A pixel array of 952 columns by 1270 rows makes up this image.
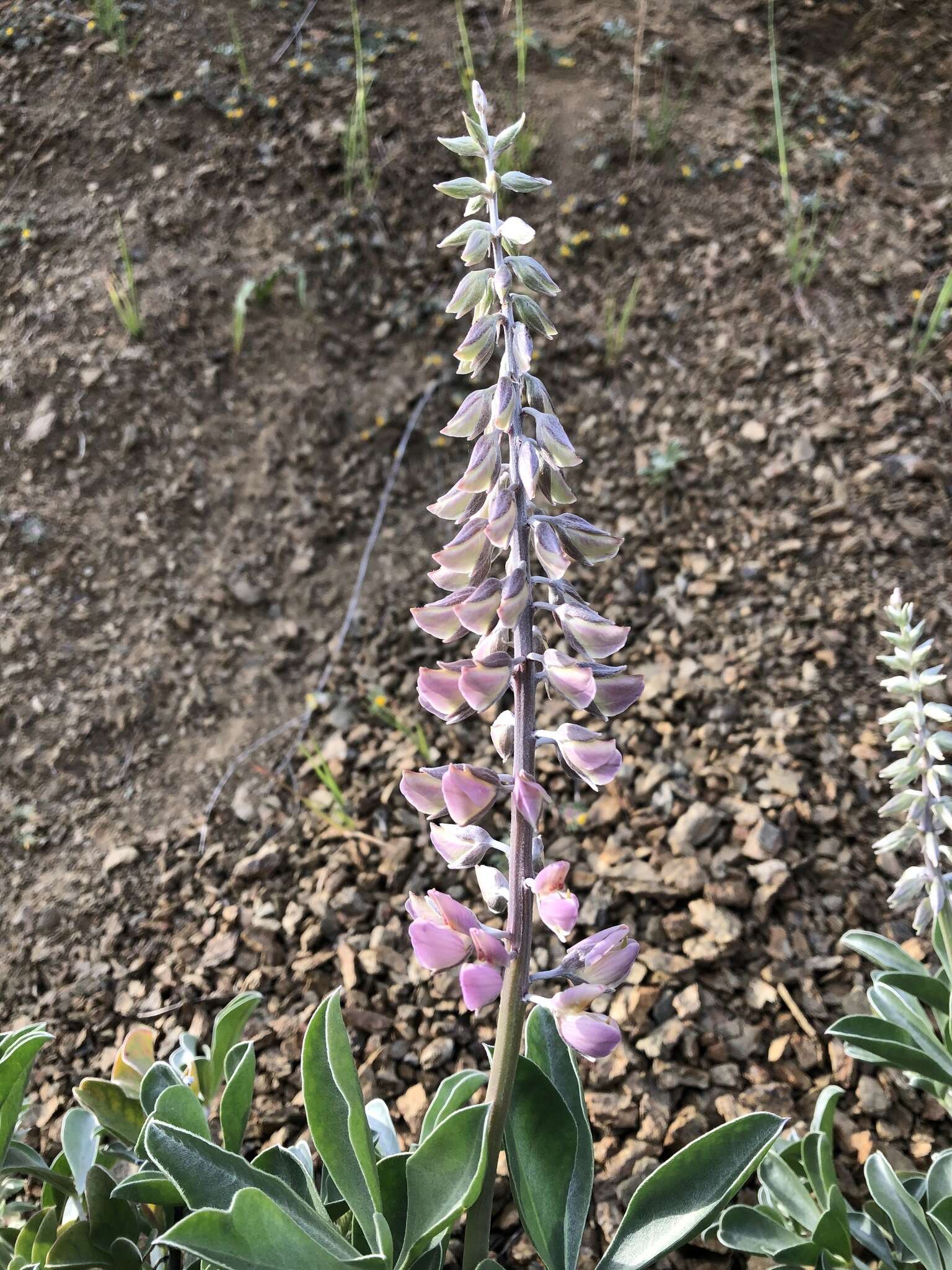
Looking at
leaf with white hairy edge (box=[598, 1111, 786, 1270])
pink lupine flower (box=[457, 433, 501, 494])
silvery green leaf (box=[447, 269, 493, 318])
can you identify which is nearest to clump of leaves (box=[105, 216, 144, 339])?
silvery green leaf (box=[447, 269, 493, 318])

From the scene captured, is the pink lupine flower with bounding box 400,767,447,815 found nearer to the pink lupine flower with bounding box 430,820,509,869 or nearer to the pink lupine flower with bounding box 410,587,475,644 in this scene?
the pink lupine flower with bounding box 430,820,509,869

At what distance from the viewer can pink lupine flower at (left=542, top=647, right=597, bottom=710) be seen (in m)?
1.24

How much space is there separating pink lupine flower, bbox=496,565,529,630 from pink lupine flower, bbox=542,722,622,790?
170 mm

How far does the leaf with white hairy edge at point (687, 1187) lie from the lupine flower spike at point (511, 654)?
1.18 ft

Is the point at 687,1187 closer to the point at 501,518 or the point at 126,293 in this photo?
the point at 501,518

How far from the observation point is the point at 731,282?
413 cm

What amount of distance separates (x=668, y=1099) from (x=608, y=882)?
600 millimetres

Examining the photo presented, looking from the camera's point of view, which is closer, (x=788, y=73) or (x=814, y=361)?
(x=814, y=361)

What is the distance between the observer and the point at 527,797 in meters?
1.21

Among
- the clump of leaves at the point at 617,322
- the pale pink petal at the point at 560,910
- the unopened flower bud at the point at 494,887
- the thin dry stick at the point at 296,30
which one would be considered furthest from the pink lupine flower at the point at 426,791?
the thin dry stick at the point at 296,30

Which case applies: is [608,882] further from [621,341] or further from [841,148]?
[841,148]

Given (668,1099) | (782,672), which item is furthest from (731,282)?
(668,1099)

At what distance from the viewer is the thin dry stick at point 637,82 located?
451 cm

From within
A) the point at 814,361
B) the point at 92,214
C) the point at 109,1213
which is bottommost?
the point at 814,361
